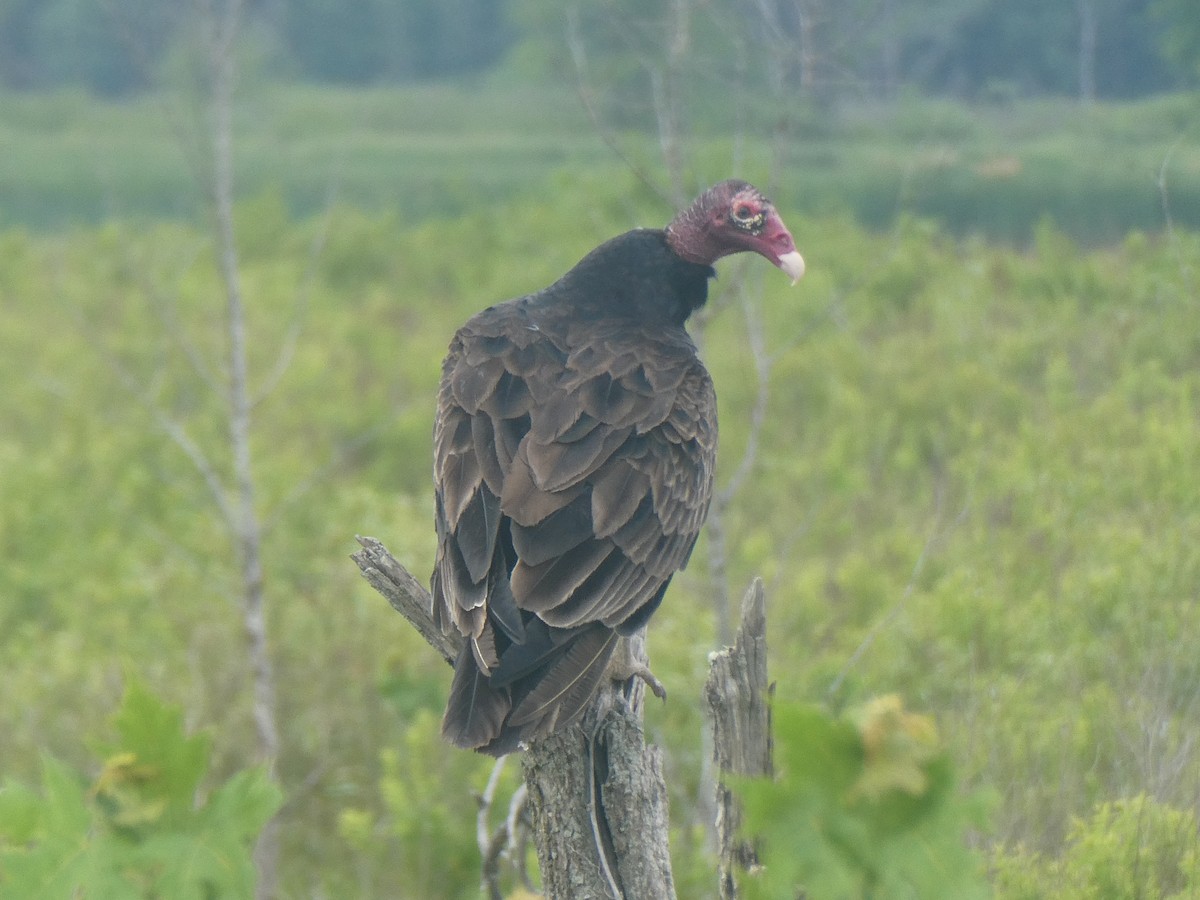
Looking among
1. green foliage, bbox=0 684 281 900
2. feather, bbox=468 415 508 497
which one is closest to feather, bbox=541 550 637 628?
feather, bbox=468 415 508 497

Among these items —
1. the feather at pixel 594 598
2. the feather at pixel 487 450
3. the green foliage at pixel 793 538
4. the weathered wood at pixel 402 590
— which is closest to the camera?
the feather at pixel 594 598

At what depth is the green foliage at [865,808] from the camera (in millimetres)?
1270

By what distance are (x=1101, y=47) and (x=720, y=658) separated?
405 centimetres

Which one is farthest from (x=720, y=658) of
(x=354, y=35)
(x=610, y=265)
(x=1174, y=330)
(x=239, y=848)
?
(x=354, y=35)

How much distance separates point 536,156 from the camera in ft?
54.9

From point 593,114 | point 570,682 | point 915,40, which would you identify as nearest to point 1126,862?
point 570,682

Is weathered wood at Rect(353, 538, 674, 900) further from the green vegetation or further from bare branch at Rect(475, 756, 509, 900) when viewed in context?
bare branch at Rect(475, 756, 509, 900)

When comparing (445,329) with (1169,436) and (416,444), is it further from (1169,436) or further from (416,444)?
(1169,436)

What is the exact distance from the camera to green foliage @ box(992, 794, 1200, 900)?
2512 millimetres

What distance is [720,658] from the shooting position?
195cm

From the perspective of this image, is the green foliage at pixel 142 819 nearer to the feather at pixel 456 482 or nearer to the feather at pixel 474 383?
the feather at pixel 456 482

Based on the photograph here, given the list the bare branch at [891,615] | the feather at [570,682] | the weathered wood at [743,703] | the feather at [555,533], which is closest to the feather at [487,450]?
the feather at [555,533]

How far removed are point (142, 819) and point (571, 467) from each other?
3.27 feet

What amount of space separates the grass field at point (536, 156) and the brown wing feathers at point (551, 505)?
59.1 inches
